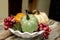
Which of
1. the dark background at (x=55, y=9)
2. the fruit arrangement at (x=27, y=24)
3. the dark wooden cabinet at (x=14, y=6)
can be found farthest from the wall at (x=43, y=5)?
the fruit arrangement at (x=27, y=24)

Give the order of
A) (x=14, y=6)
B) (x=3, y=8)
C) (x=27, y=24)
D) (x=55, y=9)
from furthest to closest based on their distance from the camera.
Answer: (x=55, y=9), (x=14, y=6), (x=3, y=8), (x=27, y=24)

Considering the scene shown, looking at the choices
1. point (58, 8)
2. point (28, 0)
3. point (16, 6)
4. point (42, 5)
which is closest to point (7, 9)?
point (16, 6)

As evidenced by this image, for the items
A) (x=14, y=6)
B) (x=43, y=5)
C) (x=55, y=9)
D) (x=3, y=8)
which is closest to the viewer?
(x=3, y=8)

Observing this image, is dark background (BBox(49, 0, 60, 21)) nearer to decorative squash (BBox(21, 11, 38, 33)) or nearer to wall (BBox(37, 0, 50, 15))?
wall (BBox(37, 0, 50, 15))

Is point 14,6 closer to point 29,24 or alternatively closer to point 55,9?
point 55,9

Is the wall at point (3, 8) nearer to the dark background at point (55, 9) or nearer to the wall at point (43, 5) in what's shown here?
the wall at point (43, 5)

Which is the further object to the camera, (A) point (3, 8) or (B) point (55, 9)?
(B) point (55, 9)

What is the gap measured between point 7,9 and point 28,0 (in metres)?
0.67

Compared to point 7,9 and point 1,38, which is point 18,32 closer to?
point 1,38

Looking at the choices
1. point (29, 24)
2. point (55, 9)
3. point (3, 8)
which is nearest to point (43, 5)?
point (55, 9)

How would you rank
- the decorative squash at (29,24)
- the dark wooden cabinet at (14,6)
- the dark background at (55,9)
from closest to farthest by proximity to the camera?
the decorative squash at (29,24) → the dark wooden cabinet at (14,6) → the dark background at (55,9)

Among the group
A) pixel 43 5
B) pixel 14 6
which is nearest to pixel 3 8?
pixel 14 6

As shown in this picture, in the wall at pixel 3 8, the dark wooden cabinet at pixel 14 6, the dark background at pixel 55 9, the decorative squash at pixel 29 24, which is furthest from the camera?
the dark background at pixel 55 9

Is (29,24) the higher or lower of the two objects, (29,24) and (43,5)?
the higher
